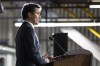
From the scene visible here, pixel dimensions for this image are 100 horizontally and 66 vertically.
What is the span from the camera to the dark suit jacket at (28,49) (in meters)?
1.80

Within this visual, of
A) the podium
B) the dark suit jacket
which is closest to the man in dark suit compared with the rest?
the dark suit jacket

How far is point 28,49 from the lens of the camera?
1.81 meters

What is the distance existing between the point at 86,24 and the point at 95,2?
3.37 feet

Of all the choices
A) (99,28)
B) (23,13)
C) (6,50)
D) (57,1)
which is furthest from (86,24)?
(23,13)

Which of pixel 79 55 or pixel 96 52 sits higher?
pixel 79 55

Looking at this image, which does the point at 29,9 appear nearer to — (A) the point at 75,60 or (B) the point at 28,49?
(B) the point at 28,49

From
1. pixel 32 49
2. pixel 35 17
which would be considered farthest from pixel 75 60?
pixel 35 17

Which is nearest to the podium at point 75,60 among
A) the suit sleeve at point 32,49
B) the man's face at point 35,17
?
the suit sleeve at point 32,49

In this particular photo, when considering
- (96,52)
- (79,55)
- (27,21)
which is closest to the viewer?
(79,55)

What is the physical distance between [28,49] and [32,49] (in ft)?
0.10

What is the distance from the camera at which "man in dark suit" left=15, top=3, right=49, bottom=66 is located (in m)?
1.80

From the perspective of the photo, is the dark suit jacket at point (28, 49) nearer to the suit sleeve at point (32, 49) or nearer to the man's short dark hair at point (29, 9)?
the suit sleeve at point (32, 49)

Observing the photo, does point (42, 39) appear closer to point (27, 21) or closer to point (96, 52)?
point (96, 52)

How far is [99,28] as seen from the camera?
8648mm
